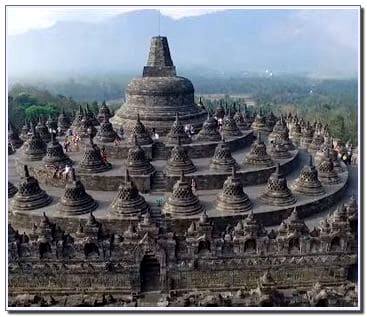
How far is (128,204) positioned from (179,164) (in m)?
3.67

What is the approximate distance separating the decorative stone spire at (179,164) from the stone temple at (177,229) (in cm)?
5

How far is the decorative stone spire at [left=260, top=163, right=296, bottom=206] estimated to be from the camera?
56.7ft

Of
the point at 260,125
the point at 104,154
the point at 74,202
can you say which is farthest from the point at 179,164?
the point at 260,125

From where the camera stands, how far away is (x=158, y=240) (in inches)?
557

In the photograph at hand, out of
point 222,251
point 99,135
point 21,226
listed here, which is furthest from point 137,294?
point 99,135

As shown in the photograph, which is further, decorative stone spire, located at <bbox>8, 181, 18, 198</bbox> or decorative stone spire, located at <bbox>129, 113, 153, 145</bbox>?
decorative stone spire, located at <bbox>129, 113, 153, 145</bbox>

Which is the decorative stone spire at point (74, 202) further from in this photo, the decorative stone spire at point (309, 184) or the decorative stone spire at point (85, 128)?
the decorative stone spire at point (309, 184)

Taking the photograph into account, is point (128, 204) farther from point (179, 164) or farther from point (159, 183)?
point (179, 164)

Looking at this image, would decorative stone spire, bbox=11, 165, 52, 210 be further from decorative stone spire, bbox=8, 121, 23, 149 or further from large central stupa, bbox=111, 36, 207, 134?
decorative stone spire, bbox=8, 121, 23, 149

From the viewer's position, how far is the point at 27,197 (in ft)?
55.8

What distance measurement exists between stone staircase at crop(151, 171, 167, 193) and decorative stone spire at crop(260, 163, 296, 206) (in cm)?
421

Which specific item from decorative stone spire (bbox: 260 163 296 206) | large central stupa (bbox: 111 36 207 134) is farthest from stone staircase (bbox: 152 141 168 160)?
decorative stone spire (bbox: 260 163 296 206)

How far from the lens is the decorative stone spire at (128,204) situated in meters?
16.1

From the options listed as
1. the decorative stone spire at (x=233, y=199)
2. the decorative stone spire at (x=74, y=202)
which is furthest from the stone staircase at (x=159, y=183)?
the decorative stone spire at (x=74, y=202)
